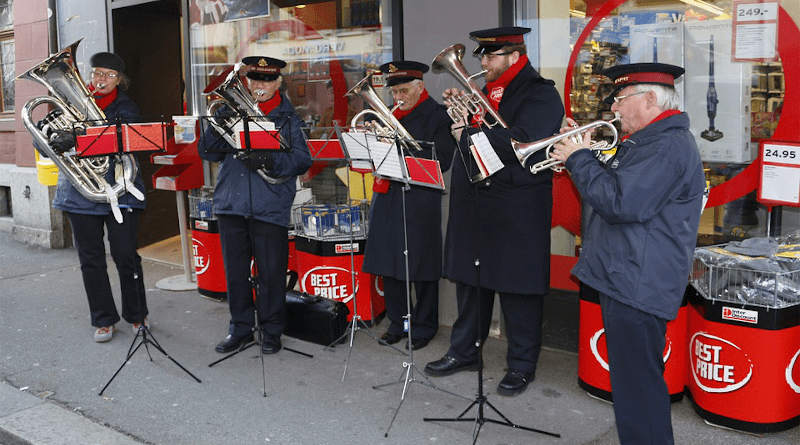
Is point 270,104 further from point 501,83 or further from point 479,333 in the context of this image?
point 479,333

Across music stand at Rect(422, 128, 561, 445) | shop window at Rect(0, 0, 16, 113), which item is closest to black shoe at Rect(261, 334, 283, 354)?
music stand at Rect(422, 128, 561, 445)

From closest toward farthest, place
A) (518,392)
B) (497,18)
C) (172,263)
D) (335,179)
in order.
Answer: (518,392)
(497,18)
(335,179)
(172,263)

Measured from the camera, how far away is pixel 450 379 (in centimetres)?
484

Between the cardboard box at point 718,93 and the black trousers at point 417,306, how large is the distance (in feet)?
6.87

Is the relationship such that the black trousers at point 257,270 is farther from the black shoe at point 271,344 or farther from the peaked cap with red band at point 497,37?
the peaked cap with red band at point 497,37

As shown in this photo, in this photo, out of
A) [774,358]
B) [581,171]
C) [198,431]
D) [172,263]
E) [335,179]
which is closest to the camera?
[581,171]

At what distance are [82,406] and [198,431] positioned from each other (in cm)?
92

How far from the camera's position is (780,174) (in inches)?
173

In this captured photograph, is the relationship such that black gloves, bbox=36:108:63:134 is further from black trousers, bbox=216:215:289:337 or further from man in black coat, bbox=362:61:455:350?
man in black coat, bbox=362:61:455:350

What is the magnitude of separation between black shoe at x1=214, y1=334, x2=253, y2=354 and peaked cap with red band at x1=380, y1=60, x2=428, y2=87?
7.05ft

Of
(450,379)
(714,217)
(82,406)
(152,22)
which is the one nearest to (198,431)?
(82,406)

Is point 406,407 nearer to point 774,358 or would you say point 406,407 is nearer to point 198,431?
point 198,431

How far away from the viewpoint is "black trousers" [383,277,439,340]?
5.50 metres

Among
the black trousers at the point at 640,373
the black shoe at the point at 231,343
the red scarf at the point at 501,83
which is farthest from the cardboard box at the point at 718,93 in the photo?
the black shoe at the point at 231,343
